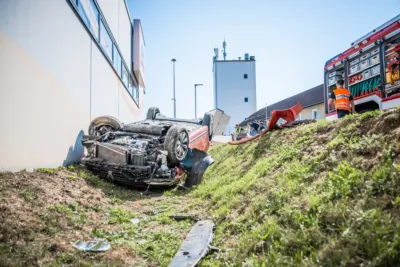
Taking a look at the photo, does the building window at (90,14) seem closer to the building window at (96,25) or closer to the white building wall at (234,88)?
the building window at (96,25)

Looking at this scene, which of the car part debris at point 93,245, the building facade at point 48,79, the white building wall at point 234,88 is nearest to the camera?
the car part debris at point 93,245

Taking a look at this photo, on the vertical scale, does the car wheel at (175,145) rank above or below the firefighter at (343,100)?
below

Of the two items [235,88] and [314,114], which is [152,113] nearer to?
[314,114]

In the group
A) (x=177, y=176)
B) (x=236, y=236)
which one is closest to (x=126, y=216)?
(x=236, y=236)

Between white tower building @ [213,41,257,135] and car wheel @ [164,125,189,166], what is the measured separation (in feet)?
81.4

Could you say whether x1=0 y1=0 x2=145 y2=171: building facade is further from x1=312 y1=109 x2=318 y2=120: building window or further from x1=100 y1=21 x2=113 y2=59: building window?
x1=312 y1=109 x2=318 y2=120: building window

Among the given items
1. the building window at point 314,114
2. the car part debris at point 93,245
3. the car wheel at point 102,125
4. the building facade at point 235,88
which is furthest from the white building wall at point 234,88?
the car part debris at point 93,245

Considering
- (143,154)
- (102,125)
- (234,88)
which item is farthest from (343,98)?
(234,88)

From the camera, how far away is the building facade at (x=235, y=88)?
32.0 m

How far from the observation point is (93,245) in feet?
9.78

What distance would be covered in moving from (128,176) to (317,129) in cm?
426

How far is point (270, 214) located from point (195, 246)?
929 mm

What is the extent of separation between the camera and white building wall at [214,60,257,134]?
32000 mm

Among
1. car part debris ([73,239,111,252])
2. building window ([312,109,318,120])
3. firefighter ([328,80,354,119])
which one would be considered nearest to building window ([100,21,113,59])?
firefighter ([328,80,354,119])
